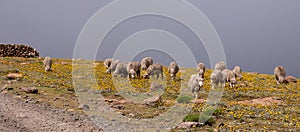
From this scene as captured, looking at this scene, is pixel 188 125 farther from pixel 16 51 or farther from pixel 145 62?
pixel 16 51

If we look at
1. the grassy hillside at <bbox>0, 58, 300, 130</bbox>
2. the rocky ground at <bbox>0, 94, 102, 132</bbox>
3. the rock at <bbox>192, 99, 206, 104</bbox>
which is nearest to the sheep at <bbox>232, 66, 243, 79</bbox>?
the grassy hillside at <bbox>0, 58, 300, 130</bbox>

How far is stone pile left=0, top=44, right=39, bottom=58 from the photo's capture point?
205 ft

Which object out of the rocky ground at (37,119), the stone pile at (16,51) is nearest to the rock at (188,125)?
the rocky ground at (37,119)

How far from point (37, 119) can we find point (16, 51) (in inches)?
1903

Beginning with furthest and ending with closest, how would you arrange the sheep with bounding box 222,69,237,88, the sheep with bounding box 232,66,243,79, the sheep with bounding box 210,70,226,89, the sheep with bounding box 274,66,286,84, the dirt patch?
1. the sheep with bounding box 232,66,243,79
2. the sheep with bounding box 274,66,286,84
3. the sheep with bounding box 222,69,237,88
4. the sheep with bounding box 210,70,226,89
5. the dirt patch

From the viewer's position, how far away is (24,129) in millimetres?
17047

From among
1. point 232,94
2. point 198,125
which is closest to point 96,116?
point 198,125

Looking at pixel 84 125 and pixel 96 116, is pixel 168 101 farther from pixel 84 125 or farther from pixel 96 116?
pixel 84 125

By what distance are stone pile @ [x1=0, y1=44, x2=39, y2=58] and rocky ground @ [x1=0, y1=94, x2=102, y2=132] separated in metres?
43.0

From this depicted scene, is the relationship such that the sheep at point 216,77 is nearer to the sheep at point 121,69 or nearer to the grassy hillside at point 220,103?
the grassy hillside at point 220,103

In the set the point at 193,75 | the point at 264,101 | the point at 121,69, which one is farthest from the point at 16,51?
the point at 264,101

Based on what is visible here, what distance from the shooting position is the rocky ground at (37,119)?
17484 mm

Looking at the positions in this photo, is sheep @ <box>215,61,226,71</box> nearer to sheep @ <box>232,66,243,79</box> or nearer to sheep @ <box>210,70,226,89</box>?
sheep @ <box>232,66,243,79</box>

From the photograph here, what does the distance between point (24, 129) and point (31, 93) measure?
8.68m
